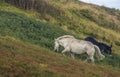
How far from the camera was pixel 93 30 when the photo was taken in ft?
220

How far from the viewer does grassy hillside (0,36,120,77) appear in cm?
1900

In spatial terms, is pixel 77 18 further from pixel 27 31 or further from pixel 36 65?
pixel 36 65

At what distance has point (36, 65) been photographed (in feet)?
66.4

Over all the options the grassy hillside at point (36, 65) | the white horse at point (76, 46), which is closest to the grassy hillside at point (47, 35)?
the grassy hillside at point (36, 65)

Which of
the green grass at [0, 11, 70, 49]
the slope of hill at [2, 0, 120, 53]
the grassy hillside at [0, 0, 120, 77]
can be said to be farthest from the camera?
the slope of hill at [2, 0, 120, 53]

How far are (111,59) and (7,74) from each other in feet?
60.7

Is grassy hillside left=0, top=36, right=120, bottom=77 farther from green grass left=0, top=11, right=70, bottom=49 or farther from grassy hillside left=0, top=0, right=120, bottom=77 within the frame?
green grass left=0, top=11, right=70, bottom=49

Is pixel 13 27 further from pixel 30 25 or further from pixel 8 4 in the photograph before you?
pixel 8 4

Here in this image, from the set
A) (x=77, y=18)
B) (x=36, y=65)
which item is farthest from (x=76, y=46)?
(x=77, y=18)

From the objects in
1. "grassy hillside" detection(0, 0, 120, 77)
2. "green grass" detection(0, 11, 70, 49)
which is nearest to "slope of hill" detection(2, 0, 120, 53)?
"grassy hillside" detection(0, 0, 120, 77)

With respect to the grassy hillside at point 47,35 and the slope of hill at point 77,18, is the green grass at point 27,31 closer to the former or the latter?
the grassy hillside at point 47,35

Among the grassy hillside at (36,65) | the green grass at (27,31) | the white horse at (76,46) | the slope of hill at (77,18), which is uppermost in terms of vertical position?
the grassy hillside at (36,65)

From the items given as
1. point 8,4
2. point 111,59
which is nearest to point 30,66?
point 111,59

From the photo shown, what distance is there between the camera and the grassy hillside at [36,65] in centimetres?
1900
